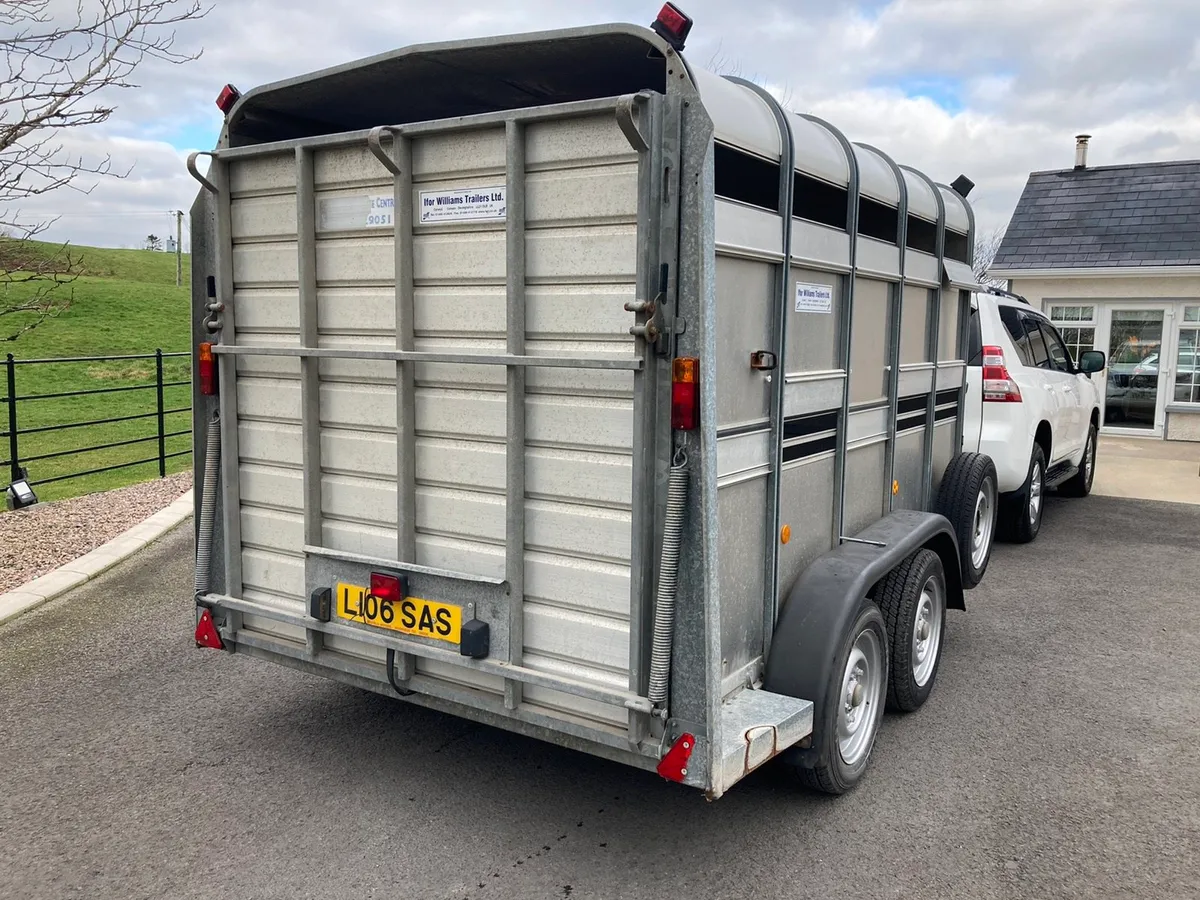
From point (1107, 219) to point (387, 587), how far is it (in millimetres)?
16356

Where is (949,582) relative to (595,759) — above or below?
above

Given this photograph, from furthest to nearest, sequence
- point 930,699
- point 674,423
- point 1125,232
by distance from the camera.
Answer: point 1125,232
point 930,699
point 674,423

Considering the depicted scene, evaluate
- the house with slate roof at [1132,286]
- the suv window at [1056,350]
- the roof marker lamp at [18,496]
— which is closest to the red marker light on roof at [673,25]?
the suv window at [1056,350]

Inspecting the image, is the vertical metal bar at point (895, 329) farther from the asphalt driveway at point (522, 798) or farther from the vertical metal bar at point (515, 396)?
the vertical metal bar at point (515, 396)

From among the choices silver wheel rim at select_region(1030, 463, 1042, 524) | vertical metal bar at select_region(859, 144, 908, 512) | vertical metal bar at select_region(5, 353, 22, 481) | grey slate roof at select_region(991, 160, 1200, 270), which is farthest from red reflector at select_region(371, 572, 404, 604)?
grey slate roof at select_region(991, 160, 1200, 270)

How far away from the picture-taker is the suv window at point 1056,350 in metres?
8.98

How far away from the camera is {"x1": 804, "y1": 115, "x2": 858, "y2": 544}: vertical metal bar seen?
421cm

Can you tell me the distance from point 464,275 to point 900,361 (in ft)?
8.66

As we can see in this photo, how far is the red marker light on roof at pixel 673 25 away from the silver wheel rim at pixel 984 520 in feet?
13.5

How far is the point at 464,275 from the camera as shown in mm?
3381

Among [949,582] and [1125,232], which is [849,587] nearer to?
[949,582]

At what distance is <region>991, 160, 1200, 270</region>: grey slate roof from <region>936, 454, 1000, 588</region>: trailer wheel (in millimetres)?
10995

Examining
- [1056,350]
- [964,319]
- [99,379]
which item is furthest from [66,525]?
[99,379]

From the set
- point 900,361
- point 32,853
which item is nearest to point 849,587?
point 900,361
